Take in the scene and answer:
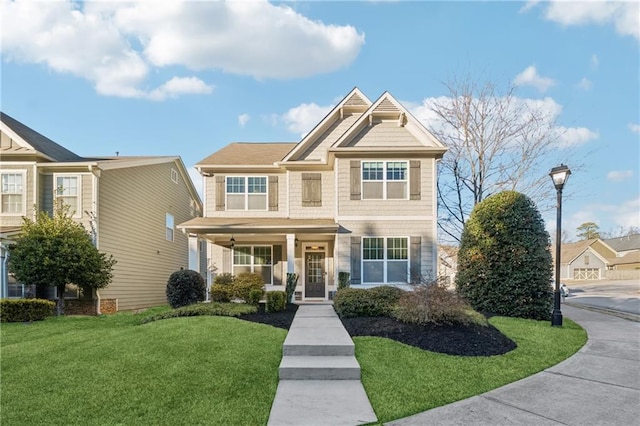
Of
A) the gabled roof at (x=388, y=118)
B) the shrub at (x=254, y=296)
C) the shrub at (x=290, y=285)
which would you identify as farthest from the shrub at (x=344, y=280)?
the gabled roof at (x=388, y=118)

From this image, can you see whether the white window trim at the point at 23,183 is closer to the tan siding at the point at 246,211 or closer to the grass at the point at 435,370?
the tan siding at the point at 246,211

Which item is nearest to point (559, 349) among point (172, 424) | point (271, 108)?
point (172, 424)

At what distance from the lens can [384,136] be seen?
13953 mm

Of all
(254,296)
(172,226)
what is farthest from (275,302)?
(172,226)

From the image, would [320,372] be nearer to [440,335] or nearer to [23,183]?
[440,335]

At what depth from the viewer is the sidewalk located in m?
4.09

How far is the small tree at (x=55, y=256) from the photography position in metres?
11.6

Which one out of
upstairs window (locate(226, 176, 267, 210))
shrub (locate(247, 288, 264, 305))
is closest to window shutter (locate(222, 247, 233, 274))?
upstairs window (locate(226, 176, 267, 210))

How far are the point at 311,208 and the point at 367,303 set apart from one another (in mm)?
6268

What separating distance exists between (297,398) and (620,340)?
22.9 feet

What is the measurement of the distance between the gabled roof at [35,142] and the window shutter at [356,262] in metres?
11.8

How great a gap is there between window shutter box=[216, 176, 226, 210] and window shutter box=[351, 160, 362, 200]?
5251 mm

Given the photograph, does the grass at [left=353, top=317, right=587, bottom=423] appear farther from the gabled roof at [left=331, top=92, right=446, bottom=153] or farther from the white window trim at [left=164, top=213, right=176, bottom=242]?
the white window trim at [left=164, top=213, right=176, bottom=242]

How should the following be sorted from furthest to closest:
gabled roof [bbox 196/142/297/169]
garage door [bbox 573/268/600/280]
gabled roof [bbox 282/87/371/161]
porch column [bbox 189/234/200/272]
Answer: garage door [bbox 573/268/600/280]
gabled roof [bbox 196/142/297/169]
gabled roof [bbox 282/87/371/161]
porch column [bbox 189/234/200/272]
